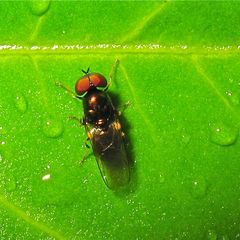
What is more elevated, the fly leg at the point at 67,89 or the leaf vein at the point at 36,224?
the fly leg at the point at 67,89

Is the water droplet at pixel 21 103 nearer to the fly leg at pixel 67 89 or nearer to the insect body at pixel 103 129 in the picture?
the fly leg at pixel 67 89

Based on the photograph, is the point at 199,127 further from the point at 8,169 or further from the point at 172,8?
the point at 8,169

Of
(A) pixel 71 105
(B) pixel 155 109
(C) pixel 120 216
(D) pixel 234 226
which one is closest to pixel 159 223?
(C) pixel 120 216

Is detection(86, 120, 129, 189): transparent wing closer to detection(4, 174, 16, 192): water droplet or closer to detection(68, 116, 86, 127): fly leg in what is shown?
detection(68, 116, 86, 127): fly leg

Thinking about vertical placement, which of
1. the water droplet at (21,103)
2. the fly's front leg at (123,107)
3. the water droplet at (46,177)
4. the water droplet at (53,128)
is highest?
the water droplet at (21,103)

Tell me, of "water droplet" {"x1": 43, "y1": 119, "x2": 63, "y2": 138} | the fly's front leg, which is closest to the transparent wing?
the fly's front leg

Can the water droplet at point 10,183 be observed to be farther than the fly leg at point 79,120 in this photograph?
No

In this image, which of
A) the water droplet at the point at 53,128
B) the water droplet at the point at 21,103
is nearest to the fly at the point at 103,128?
the water droplet at the point at 53,128
